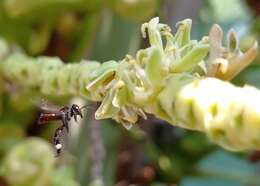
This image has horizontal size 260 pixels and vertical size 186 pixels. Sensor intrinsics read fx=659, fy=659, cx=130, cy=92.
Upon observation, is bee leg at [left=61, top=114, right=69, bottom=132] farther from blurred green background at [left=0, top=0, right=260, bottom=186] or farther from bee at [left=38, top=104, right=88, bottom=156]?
blurred green background at [left=0, top=0, right=260, bottom=186]

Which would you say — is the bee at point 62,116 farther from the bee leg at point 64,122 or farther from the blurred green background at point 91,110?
the blurred green background at point 91,110

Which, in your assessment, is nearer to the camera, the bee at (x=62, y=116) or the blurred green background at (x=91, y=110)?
the bee at (x=62, y=116)

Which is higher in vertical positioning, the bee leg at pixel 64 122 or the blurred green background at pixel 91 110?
the blurred green background at pixel 91 110

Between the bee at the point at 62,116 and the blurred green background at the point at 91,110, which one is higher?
the blurred green background at the point at 91,110

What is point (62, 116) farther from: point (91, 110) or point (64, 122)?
point (91, 110)

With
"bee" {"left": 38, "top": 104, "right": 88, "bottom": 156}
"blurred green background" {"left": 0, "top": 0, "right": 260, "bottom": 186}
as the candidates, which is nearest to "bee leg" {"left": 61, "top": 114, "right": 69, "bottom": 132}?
"bee" {"left": 38, "top": 104, "right": 88, "bottom": 156}

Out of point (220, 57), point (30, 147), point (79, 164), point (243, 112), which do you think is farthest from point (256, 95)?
point (79, 164)

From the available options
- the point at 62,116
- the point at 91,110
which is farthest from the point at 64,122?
the point at 91,110

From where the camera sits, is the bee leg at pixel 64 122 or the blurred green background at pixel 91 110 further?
the blurred green background at pixel 91 110

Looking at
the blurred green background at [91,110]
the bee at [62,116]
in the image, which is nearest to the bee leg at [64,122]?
the bee at [62,116]
